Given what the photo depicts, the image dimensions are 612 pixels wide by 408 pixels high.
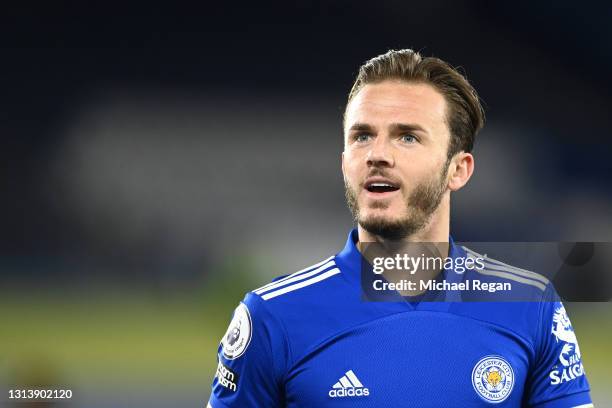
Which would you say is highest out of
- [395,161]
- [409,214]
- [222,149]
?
[222,149]

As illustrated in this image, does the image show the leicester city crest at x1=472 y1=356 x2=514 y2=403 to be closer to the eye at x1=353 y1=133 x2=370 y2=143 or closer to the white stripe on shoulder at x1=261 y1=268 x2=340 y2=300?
the white stripe on shoulder at x1=261 y1=268 x2=340 y2=300

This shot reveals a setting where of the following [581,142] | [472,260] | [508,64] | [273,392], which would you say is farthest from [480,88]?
[273,392]

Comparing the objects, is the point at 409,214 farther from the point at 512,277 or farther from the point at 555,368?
the point at 555,368

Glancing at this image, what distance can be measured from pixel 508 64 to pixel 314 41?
1434 mm

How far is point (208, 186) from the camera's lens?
16.8 feet

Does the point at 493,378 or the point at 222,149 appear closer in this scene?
the point at 493,378

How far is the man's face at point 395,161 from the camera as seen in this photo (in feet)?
5.29

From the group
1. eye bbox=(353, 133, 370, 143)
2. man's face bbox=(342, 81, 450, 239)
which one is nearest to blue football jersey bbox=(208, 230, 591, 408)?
man's face bbox=(342, 81, 450, 239)

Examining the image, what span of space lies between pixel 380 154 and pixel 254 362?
0.53 m

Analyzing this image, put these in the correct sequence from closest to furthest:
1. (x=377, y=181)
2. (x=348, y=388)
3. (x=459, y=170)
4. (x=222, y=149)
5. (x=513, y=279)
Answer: (x=348, y=388), (x=377, y=181), (x=513, y=279), (x=459, y=170), (x=222, y=149)

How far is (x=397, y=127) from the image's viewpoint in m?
1.64

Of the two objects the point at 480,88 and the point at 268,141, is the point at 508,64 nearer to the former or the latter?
the point at 480,88

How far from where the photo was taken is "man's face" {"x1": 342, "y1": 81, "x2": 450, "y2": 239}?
63.4 inches

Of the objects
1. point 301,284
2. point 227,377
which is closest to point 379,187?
point 301,284
